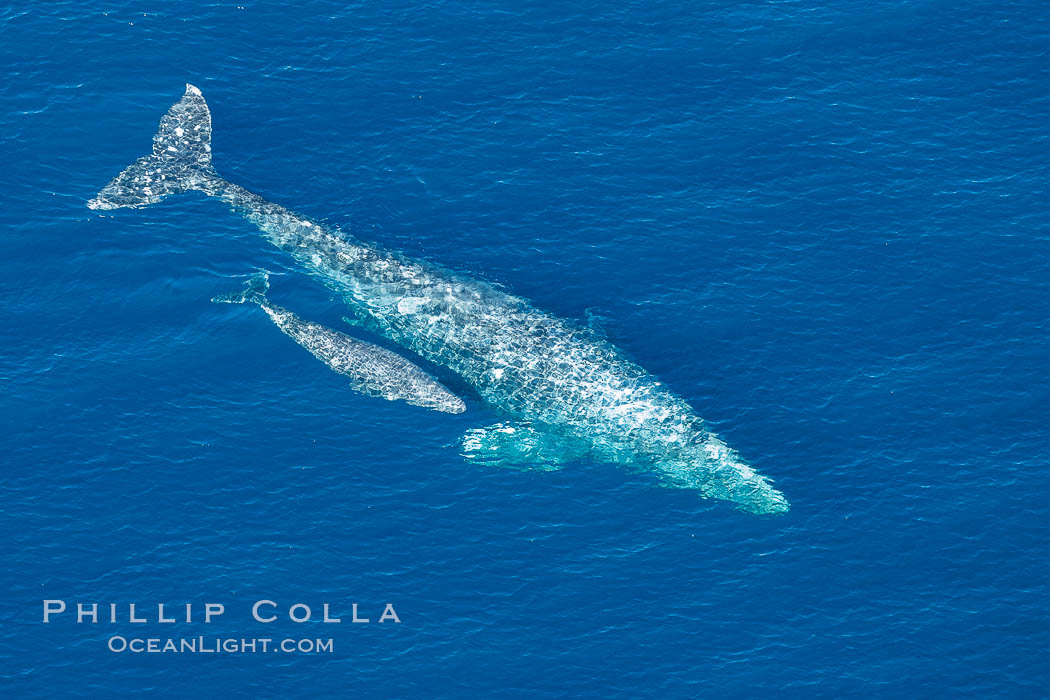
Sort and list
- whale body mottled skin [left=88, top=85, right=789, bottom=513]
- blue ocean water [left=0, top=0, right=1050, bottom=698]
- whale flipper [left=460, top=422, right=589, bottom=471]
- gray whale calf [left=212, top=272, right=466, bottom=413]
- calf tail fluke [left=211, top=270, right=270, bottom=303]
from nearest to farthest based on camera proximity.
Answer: blue ocean water [left=0, top=0, right=1050, bottom=698]
whale flipper [left=460, top=422, right=589, bottom=471]
whale body mottled skin [left=88, top=85, right=789, bottom=513]
gray whale calf [left=212, top=272, right=466, bottom=413]
calf tail fluke [left=211, top=270, right=270, bottom=303]

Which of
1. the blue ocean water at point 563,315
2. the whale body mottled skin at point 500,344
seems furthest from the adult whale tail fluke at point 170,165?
the blue ocean water at point 563,315

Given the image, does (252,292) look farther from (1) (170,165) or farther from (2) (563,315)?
(2) (563,315)

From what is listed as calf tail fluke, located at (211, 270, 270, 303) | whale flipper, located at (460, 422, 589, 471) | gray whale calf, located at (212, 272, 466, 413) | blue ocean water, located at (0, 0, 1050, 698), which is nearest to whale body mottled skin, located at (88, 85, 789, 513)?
whale flipper, located at (460, 422, 589, 471)

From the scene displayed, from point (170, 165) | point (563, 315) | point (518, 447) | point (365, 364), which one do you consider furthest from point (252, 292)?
point (518, 447)

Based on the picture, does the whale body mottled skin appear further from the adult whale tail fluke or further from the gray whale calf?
the gray whale calf

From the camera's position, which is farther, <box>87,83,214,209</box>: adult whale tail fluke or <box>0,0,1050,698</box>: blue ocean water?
<box>87,83,214,209</box>: adult whale tail fluke

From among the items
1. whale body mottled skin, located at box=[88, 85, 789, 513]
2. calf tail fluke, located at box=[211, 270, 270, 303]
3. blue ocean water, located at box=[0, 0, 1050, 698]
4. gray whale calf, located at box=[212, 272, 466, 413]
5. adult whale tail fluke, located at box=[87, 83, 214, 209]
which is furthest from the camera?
adult whale tail fluke, located at box=[87, 83, 214, 209]

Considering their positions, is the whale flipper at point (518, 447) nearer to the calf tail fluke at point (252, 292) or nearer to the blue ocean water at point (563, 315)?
the blue ocean water at point (563, 315)
